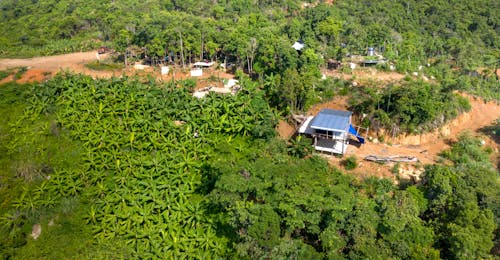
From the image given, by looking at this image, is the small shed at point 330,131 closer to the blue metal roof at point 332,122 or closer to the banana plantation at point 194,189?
the blue metal roof at point 332,122

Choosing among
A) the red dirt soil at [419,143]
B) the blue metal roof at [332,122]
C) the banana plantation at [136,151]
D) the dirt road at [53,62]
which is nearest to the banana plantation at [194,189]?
the banana plantation at [136,151]

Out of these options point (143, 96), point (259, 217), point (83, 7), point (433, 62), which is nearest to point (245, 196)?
point (259, 217)

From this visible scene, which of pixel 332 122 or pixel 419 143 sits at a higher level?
pixel 332 122

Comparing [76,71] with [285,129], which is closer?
[285,129]

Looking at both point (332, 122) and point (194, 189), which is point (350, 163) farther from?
point (194, 189)

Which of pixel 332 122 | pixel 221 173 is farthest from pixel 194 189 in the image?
pixel 332 122

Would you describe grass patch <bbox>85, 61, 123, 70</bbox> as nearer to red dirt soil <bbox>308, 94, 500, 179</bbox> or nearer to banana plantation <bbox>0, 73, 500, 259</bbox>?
banana plantation <bbox>0, 73, 500, 259</bbox>
